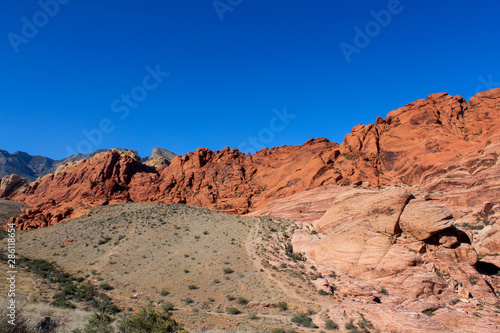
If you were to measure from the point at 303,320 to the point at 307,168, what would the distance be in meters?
39.0

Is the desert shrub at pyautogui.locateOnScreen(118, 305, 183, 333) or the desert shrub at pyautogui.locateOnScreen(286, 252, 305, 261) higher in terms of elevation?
the desert shrub at pyautogui.locateOnScreen(286, 252, 305, 261)

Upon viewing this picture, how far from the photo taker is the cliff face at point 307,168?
4388 cm

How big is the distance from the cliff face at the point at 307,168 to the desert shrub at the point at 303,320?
87.7 feet

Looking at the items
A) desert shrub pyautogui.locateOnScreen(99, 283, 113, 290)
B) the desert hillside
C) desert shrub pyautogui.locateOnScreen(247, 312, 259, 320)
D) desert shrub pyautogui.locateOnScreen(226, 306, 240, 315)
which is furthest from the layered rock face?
desert shrub pyautogui.locateOnScreen(99, 283, 113, 290)

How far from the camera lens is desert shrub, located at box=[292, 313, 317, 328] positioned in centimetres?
1725

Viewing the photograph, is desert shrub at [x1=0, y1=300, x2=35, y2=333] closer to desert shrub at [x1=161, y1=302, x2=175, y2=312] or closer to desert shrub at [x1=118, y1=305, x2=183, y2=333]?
desert shrub at [x1=118, y1=305, x2=183, y2=333]

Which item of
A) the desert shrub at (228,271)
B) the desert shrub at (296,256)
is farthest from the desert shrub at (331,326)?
the desert shrub at (228,271)

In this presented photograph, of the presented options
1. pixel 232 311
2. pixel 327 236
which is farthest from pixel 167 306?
pixel 327 236

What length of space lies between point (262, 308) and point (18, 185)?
322 feet

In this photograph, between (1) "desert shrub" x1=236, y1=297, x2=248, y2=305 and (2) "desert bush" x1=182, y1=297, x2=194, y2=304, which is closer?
(1) "desert shrub" x1=236, y1=297, x2=248, y2=305

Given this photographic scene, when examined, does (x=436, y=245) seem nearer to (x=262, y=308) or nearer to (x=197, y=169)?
(x=262, y=308)

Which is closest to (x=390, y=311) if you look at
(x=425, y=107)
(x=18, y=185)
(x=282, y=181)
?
(x=282, y=181)

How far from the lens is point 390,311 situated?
17531 mm

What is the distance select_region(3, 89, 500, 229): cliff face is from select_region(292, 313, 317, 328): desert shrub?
26716 mm
